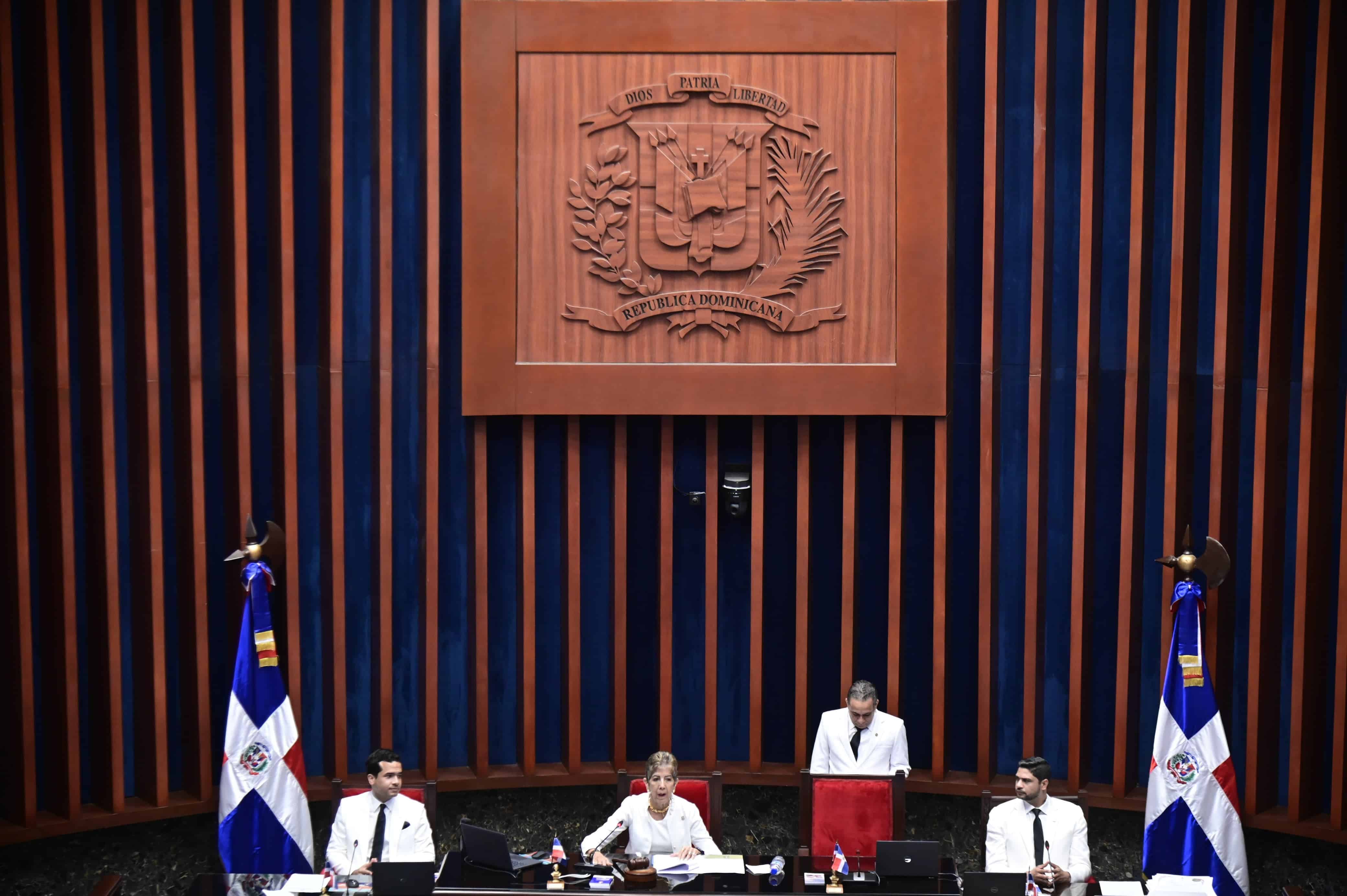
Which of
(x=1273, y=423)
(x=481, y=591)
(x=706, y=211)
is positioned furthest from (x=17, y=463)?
(x=1273, y=423)

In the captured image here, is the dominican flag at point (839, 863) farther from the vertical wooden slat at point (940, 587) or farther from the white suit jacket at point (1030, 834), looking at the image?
the vertical wooden slat at point (940, 587)

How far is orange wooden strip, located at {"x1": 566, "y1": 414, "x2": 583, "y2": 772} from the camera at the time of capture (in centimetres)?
A: 614

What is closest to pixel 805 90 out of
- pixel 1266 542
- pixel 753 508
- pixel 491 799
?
pixel 753 508

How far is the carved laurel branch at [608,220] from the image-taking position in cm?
598

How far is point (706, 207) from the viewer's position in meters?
5.96

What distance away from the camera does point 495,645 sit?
6.25 m

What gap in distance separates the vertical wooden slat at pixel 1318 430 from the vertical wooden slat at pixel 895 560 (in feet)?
5.61

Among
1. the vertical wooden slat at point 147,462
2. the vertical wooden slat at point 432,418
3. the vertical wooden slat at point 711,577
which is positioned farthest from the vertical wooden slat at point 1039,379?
the vertical wooden slat at point 147,462

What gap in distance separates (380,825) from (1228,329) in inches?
163

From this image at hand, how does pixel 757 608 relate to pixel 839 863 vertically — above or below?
above

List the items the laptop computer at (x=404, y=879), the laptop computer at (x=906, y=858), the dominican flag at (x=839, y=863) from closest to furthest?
the laptop computer at (x=404, y=879), the laptop computer at (x=906, y=858), the dominican flag at (x=839, y=863)

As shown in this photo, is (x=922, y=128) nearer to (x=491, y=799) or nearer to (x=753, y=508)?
(x=753, y=508)

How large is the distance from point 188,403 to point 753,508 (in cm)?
263

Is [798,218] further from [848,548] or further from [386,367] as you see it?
[386,367]
